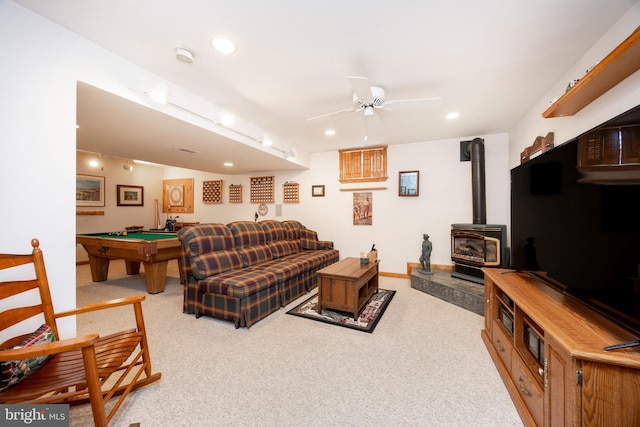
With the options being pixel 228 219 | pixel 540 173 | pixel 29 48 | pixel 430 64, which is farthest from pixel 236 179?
pixel 540 173

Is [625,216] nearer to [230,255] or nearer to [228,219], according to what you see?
[230,255]

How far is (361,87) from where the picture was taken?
6.57 feet

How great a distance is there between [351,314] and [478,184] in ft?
9.18

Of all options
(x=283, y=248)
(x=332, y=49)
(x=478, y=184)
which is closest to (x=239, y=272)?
(x=283, y=248)

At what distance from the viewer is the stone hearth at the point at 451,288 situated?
9.71 ft

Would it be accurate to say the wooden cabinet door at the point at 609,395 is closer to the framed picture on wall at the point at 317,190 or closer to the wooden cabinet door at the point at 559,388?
the wooden cabinet door at the point at 559,388

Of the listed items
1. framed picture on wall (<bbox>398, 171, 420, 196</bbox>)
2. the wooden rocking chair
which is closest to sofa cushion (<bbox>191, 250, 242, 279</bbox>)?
the wooden rocking chair

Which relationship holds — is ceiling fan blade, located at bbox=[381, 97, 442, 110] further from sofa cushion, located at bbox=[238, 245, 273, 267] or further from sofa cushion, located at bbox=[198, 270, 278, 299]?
sofa cushion, located at bbox=[238, 245, 273, 267]

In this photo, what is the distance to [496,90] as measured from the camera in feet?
8.03

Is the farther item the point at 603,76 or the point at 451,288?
the point at 451,288

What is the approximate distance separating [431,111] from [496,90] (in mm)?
669

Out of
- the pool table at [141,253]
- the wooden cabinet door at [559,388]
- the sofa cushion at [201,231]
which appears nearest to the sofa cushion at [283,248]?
the sofa cushion at [201,231]

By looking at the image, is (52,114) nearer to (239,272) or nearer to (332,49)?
(332,49)

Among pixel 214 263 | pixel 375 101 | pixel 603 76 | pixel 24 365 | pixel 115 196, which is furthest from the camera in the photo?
pixel 115 196
